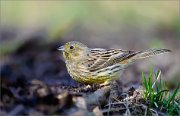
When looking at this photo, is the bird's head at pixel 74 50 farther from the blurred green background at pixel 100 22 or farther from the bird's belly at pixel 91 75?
the blurred green background at pixel 100 22

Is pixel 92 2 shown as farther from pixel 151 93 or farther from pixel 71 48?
pixel 151 93

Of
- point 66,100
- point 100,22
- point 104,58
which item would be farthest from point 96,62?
point 100,22

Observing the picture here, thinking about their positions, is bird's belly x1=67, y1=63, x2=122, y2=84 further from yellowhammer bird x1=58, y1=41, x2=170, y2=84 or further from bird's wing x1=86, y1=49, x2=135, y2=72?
bird's wing x1=86, y1=49, x2=135, y2=72

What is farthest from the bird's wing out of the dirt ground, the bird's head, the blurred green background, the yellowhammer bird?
the blurred green background

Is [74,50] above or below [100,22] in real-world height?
below

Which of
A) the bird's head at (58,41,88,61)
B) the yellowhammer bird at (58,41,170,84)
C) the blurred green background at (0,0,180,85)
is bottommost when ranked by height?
the yellowhammer bird at (58,41,170,84)

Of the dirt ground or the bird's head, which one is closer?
the dirt ground

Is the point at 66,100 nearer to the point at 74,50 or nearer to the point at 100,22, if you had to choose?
the point at 74,50

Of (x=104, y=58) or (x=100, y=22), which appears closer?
(x=104, y=58)
